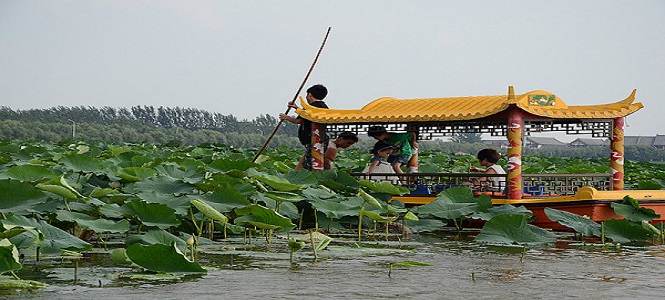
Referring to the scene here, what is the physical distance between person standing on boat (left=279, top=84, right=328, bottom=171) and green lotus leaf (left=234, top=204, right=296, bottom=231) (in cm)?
325

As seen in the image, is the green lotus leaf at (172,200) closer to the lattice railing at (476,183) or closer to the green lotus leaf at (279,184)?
the green lotus leaf at (279,184)

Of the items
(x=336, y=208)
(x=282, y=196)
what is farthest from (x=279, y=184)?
(x=336, y=208)

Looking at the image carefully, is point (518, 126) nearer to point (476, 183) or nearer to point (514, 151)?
point (514, 151)

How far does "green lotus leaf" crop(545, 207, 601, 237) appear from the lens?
6199 millimetres

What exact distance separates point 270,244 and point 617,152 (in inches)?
150

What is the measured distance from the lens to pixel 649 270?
4.77m

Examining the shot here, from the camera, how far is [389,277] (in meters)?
4.26

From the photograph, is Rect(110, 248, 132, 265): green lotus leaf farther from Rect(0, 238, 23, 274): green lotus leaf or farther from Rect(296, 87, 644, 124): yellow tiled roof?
Rect(296, 87, 644, 124): yellow tiled roof

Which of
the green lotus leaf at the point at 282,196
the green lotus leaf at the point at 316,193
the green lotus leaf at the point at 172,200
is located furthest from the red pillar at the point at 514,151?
the green lotus leaf at the point at 172,200

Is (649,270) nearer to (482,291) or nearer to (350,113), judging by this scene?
(482,291)

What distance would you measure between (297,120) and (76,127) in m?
23.3

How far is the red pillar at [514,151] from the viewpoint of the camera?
7.16 m

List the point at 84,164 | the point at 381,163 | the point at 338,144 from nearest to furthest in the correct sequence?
the point at 84,164, the point at 381,163, the point at 338,144

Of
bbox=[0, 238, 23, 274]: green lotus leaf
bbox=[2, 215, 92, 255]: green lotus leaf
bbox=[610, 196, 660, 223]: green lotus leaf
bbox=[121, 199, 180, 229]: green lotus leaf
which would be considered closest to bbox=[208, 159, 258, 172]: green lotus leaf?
bbox=[121, 199, 180, 229]: green lotus leaf
